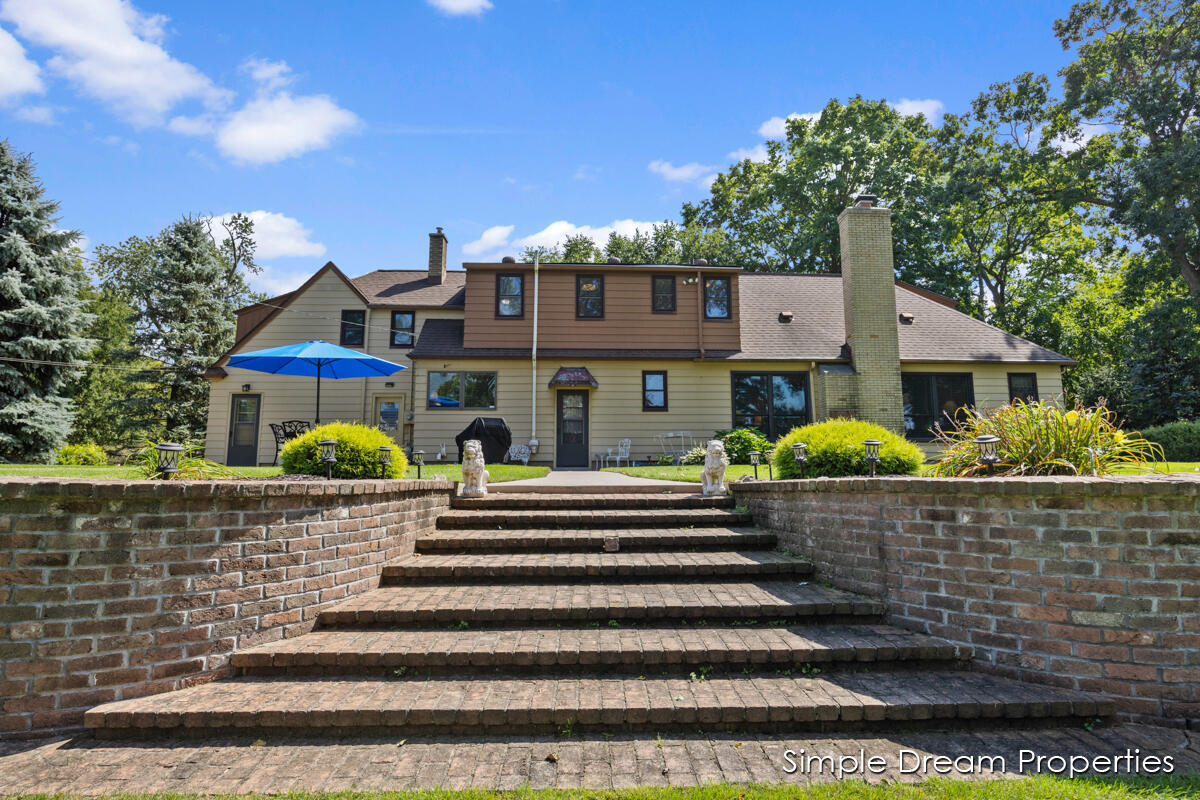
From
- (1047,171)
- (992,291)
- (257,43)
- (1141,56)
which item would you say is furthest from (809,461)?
(992,291)

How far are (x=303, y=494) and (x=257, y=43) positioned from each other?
6.60m

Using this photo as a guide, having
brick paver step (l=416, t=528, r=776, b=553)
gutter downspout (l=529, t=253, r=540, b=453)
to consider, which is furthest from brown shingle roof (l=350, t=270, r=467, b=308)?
brick paver step (l=416, t=528, r=776, b=553)

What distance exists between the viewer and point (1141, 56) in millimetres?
18031

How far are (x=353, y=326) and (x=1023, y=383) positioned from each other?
1946 cm

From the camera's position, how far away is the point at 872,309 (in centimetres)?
1448

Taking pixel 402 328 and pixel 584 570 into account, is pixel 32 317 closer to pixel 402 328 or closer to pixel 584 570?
pixel 402 328

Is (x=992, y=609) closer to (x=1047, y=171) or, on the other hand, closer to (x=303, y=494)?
(x=303, y=494)

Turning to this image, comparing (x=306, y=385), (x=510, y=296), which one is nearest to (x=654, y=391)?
(x=510, y=296)

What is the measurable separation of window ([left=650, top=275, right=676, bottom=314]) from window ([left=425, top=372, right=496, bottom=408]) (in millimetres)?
4855

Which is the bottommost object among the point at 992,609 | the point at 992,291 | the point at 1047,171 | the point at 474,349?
the point at 992,609

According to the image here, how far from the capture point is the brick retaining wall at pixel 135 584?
9.58 ft

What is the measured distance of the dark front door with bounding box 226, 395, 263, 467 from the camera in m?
16.5

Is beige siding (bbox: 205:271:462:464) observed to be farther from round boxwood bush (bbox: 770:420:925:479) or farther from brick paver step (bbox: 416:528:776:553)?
round boxwood bush (bbox: 770:420:925:479)

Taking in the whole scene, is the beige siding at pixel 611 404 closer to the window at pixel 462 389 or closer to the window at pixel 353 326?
the window at pixel 462 389
